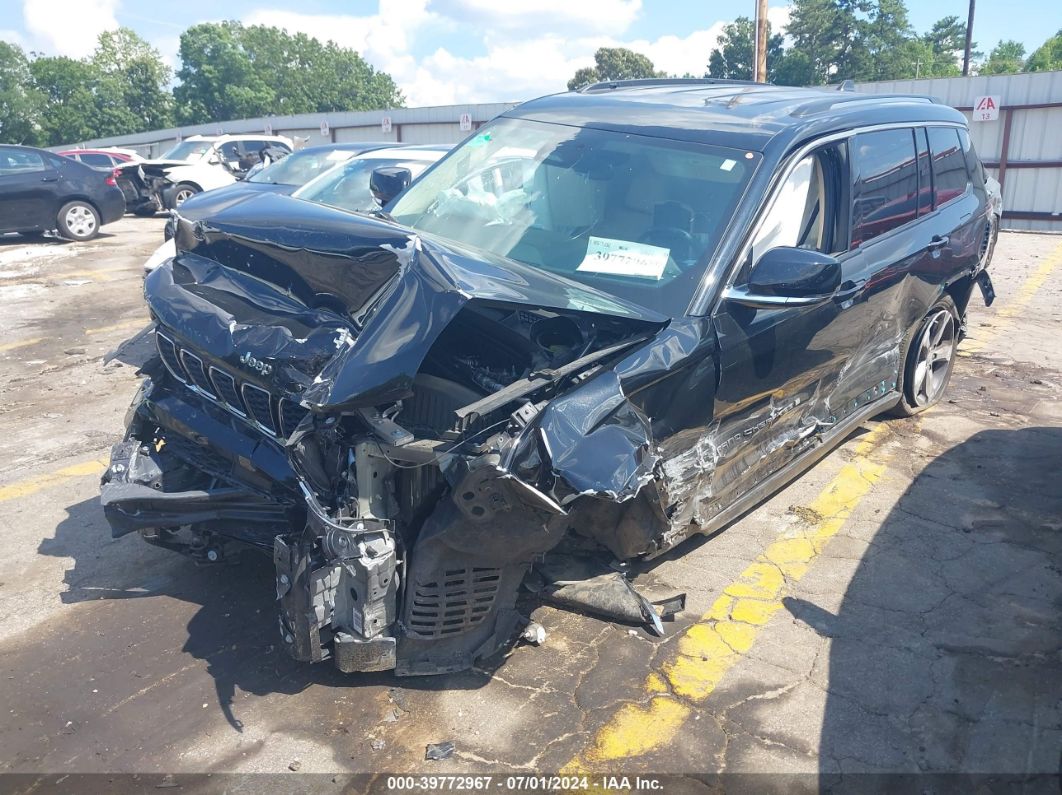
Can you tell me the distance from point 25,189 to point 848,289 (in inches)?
542

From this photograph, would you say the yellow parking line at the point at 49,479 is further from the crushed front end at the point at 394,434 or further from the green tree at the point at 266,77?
the green tree at the point at 266,77

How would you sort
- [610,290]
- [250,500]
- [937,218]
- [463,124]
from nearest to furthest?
[250,500], [610,290], [937,218], [463,124]

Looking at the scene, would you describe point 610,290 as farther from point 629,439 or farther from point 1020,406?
point 1020,406

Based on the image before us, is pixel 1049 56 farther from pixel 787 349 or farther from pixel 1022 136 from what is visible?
pixel 787 349

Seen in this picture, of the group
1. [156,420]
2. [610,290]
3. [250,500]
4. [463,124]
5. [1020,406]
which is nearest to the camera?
[250,500]

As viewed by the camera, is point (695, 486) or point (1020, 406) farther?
point (1020, 406)

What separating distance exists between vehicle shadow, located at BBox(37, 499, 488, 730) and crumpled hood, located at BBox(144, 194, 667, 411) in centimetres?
113

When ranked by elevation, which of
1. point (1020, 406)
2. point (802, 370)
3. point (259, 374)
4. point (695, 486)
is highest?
point (259, 374)

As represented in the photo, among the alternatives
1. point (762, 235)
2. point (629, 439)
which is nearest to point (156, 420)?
point (629, 439)

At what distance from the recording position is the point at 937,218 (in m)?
5.10

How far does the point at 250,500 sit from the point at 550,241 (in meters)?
1.69

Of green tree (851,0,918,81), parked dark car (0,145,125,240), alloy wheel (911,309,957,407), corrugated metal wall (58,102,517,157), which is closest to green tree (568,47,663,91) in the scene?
green tree (851,0,918,81)

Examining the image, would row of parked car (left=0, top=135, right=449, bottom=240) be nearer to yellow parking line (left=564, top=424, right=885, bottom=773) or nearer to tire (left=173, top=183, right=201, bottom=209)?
tire (left=173, top=183, right=201, bottom=209)

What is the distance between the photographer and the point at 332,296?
3119 millimetres
